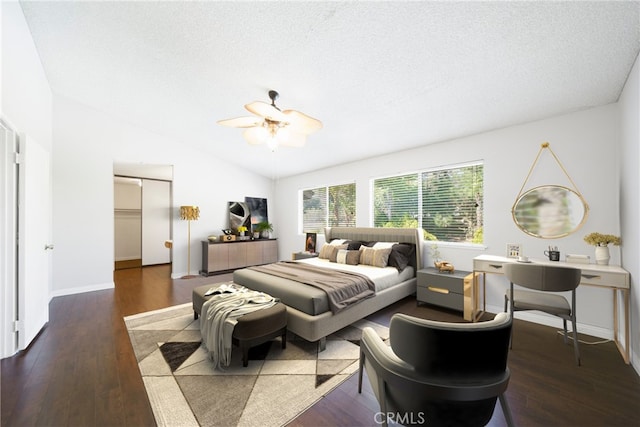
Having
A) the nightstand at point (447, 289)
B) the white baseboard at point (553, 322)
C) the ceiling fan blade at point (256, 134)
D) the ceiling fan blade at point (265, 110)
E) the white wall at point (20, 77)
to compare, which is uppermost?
the white wall at point (20, 77)

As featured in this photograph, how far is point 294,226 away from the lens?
654cm

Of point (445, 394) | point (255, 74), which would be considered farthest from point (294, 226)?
point (445, 394)

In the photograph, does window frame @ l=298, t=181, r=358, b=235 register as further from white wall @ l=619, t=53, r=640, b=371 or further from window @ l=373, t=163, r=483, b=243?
white wall @ l=619, t=53, r=640, b=371

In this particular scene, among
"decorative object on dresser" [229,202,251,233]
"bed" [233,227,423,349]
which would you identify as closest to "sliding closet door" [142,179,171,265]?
"decorative object on dresser" [229,202,251,233]

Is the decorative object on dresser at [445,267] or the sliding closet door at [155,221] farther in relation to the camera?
the sliding closet door at [155,221]

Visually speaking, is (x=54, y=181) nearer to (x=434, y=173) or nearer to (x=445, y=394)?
(x=445, y=394)

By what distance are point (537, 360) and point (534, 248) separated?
1394 mm

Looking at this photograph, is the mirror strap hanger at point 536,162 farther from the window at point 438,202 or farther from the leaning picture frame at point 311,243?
the leaning picture frame at point 311,243

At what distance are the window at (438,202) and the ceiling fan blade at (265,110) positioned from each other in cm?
273

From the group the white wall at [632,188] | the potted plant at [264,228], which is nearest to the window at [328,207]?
the potted plant at [264,228]

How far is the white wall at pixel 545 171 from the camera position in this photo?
264 cm

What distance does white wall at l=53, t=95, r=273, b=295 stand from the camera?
4199 millimetres

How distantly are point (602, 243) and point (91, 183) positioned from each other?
720 cm

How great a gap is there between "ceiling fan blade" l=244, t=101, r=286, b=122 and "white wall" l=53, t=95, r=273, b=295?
3411 millimetres
